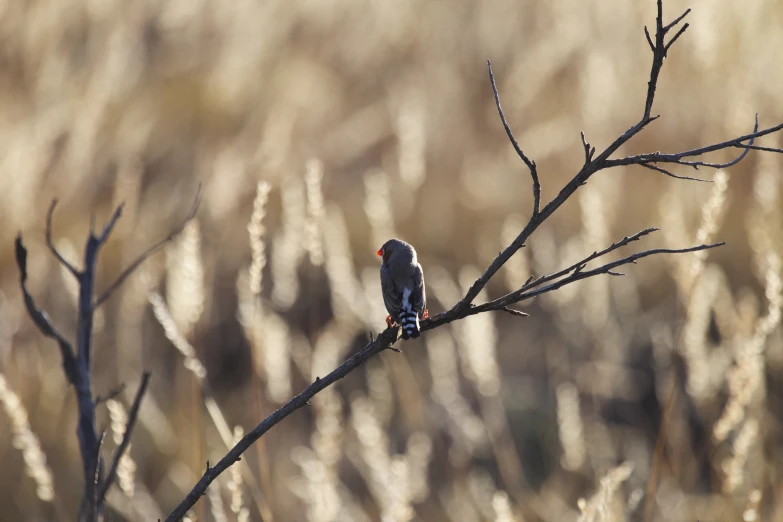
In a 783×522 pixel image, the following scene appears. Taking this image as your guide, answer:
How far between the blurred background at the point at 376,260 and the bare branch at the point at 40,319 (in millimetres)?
495

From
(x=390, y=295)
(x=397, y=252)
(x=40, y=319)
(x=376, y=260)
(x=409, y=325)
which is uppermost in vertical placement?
(x=376, y=260)

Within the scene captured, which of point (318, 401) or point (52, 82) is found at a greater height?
point (52, 82)

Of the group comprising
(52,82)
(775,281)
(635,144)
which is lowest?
(775,281)

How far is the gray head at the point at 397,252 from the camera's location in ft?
7.16

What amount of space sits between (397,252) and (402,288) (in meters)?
0.30

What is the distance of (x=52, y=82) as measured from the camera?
4277mm

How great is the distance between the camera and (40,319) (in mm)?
1270

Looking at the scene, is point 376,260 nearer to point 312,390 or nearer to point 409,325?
point 409,325

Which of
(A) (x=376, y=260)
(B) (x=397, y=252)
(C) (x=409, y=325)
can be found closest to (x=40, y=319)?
(C) (x=409, y=325)

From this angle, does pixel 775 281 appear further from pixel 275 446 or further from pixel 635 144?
pixel 635 144

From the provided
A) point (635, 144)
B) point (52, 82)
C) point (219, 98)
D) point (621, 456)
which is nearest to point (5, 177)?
point (52, 82)

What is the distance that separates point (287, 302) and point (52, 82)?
2.10m

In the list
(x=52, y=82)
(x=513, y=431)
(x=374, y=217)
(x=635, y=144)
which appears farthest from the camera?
(x=635, y=144)

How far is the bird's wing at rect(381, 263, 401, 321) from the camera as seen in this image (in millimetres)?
1887
